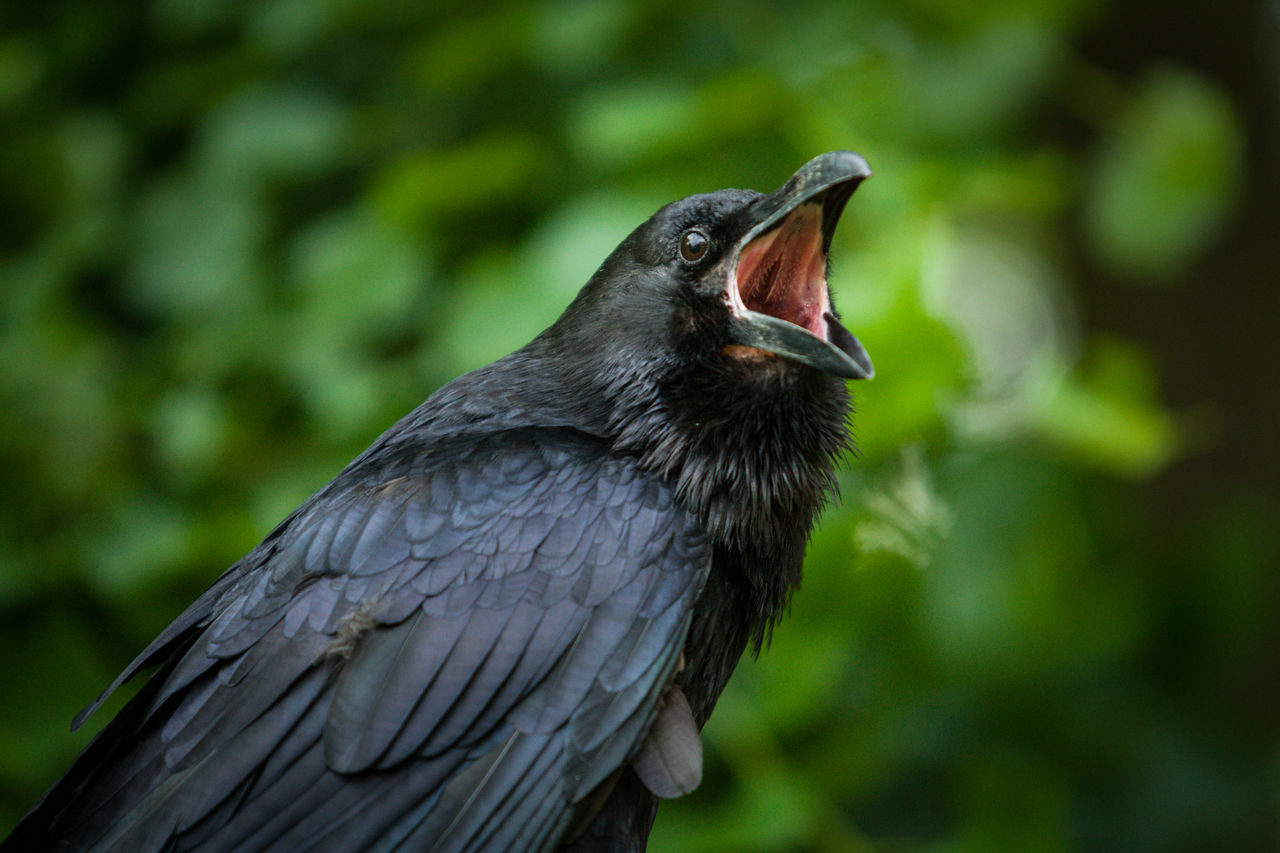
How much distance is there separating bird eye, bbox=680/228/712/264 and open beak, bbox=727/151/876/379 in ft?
0.15

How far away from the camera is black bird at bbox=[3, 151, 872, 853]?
1.12m

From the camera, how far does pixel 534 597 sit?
1.17 meters

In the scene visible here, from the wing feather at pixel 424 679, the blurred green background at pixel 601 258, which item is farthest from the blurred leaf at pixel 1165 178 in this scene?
the wing feather at pixel 424 679

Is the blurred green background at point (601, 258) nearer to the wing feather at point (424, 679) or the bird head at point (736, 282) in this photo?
the bird head at point (736, 282)

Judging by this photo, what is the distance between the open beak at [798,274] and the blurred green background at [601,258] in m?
0.55

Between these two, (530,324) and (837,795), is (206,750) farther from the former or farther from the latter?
(837,795)

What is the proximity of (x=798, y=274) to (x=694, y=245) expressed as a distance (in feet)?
0.43

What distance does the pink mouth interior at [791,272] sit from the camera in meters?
1.34

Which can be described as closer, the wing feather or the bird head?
the wing feather

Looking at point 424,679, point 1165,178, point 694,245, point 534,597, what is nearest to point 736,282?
point 694,245

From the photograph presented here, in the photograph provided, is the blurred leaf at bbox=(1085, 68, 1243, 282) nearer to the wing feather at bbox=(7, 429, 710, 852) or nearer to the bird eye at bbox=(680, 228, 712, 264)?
the bird eye at bbox=(680, 228, 712, 264)

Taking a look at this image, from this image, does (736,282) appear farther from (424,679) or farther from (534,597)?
(424,679)

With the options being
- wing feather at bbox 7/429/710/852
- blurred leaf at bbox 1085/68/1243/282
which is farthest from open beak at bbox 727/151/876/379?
blurred leaf at bbox 1085/68/1243/282

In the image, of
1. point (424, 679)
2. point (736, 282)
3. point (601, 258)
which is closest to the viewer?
point (424, 679)
